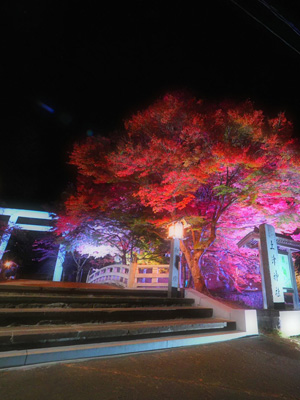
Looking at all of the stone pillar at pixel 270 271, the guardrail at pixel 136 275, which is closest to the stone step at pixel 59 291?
the stone pillar at pixel 270 271

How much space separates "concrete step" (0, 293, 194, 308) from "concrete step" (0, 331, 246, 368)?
1.55 meters

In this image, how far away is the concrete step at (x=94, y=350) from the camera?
2.94m

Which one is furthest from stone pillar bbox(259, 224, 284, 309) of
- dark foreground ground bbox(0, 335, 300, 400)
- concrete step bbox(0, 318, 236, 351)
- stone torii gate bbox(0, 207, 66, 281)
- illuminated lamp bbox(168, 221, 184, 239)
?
stone torii gate bbox(0, 207, 66, 281)

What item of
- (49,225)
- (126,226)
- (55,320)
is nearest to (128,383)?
(55,320)

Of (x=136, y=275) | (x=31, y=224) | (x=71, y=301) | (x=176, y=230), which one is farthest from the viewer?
(x=31, y=224)

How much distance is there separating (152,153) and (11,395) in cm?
807

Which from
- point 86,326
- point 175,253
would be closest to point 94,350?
point 86,326

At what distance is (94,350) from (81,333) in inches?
15.6

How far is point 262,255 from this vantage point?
25.4 ft

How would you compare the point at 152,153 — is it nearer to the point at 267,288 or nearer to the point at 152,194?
the point at 152,194

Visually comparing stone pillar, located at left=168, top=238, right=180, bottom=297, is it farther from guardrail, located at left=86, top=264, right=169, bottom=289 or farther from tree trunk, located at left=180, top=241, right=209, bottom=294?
guardrail, located at left=86, top=264, right=169, bottom=289

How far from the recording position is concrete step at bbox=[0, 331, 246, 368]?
9.64 feet

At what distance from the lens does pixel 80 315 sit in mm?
4363

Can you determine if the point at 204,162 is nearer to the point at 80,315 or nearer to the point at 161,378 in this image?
the point at 80,315
